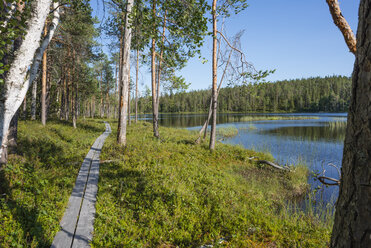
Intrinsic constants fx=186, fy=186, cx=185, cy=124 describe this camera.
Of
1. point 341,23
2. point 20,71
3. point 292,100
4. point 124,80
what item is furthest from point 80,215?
point 292,100

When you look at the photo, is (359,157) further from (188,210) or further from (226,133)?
(226,133)

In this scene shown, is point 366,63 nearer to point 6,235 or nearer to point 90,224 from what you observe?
point 90,224

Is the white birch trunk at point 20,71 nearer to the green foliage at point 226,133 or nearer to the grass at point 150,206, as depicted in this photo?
the grass at point 150,206

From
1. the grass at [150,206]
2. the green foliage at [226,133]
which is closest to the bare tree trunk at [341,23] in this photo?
Answer: the grass at [150,206]

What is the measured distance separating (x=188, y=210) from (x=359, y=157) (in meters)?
4.73

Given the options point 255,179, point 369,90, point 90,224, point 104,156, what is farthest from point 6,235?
point 255,179

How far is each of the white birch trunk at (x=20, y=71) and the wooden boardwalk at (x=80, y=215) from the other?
239cm

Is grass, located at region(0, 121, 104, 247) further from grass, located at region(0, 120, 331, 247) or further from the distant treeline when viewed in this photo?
the distant treeline

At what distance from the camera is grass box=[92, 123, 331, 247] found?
425 centimetres

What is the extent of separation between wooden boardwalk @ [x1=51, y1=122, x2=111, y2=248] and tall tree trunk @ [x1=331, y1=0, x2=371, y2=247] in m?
4.30

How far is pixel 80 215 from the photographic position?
4574mm

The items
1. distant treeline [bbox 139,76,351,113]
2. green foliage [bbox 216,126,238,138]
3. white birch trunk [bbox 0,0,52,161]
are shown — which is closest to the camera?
white birch trunk [bbox 0,0,52,161]

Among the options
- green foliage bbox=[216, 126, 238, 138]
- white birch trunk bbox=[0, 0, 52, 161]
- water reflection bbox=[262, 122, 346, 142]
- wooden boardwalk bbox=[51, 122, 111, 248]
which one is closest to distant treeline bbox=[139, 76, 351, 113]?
water reflection bbox=[262, 122, 346, 142]

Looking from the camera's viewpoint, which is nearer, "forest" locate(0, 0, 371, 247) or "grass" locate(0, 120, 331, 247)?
"forest" locate(0, 0, 371, 247)
